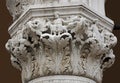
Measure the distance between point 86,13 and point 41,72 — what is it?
0.48 meters

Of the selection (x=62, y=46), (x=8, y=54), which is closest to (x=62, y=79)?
(x=62, y=46)

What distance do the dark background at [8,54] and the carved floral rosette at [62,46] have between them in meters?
2.77

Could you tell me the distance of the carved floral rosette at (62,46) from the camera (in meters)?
3.67

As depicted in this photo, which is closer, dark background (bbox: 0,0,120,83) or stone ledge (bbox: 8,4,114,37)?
stone ledge (bbox: 8,4,114,37)

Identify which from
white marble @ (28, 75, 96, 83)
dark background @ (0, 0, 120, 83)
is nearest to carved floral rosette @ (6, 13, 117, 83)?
white marble @ (28, 75, 96, 83)

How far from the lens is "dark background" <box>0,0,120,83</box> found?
681 centimetres

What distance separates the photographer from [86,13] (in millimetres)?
3768

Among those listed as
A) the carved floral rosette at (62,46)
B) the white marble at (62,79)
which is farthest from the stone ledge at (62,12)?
the white marble at (62,79)

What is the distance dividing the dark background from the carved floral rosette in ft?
9.10

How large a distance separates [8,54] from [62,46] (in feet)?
11.5

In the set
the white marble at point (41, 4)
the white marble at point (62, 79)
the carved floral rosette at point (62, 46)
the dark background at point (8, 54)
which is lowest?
the dark background at point (8, 54)

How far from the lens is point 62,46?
12.1 ft

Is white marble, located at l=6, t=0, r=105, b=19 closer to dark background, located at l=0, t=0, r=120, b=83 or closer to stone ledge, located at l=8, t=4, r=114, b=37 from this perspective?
stone ledge, located at l=8, t=4, r=114, b=37

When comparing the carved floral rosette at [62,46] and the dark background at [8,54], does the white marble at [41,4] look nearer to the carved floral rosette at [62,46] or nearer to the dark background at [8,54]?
the carved floral rosette at [62,46]
